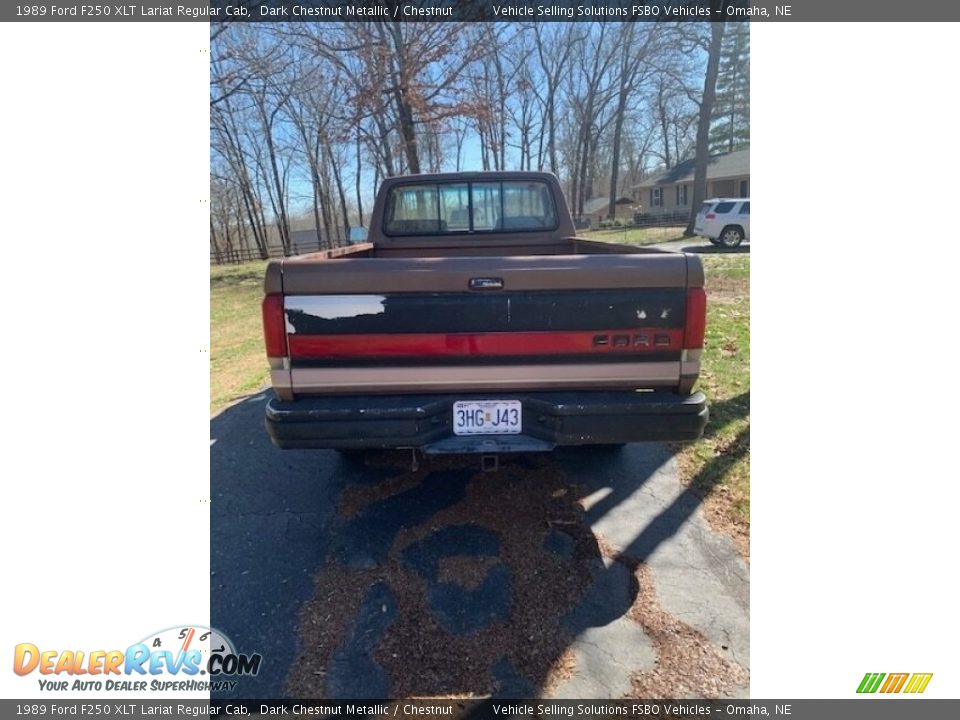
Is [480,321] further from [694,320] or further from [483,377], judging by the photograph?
[694,320]

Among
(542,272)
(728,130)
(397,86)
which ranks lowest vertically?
(542,272)

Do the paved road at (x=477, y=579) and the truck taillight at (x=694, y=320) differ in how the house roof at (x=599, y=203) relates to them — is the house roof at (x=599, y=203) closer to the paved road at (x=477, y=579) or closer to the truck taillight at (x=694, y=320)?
the paved road at (x=477, y=579)

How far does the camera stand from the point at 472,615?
97.0 inches

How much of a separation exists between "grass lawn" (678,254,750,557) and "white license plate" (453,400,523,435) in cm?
145

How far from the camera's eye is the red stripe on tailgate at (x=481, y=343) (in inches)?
105

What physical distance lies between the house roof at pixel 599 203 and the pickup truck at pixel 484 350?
47.4 meters

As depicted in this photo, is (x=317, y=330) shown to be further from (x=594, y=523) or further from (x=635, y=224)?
(x=635, y=224)

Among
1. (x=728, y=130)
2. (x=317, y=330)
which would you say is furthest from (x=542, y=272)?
(x=728, y=130)

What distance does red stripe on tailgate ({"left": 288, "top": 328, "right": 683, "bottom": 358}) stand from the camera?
266 centimetres

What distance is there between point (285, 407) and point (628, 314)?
5.96 ft

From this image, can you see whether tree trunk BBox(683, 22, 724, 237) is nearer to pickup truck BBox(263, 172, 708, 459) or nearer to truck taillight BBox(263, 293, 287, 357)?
pickup truck BBox(263, 172, 708, 459)

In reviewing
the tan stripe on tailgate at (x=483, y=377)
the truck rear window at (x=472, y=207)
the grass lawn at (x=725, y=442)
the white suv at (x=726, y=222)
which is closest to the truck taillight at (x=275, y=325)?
the tan stripe on tailgate at (x=483, y=377)

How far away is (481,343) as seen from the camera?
2.69m
